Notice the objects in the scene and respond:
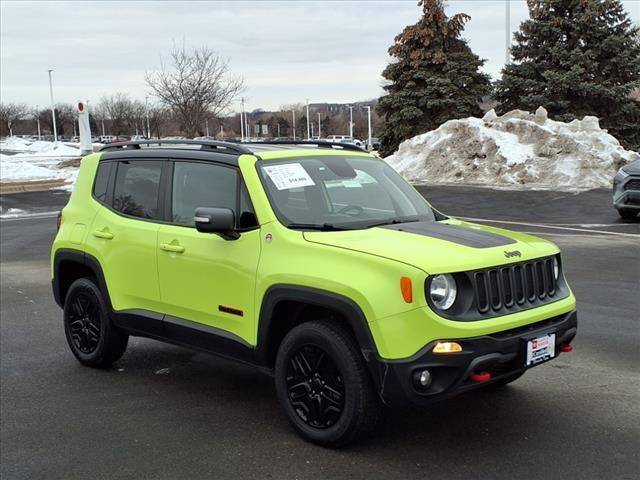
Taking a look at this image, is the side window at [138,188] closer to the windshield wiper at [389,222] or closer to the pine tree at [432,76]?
the windshield wiper at [389,222]

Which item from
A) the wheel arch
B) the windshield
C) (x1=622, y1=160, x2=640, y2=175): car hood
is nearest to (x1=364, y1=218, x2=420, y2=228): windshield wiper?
the windshield

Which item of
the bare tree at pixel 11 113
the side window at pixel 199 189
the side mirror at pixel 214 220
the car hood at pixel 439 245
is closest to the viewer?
the car hood at pixel 439 245

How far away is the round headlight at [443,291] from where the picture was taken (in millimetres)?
3672

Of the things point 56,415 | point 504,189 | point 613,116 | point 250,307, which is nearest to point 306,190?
point 250,307

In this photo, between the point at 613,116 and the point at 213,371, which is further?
the point at 613,116

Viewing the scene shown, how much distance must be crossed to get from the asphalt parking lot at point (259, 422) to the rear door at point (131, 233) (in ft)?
2.51

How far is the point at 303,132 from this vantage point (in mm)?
110188

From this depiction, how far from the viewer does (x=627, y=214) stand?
48.9ft

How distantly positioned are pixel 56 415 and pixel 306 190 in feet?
7.78

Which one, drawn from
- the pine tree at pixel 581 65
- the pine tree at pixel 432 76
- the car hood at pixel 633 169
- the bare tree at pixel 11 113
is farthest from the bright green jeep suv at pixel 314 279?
the bare tree at pixel 11 113

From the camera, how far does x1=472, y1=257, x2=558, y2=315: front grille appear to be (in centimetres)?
379

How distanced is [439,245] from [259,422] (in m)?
1.73

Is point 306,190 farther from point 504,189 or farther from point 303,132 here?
point 303,132

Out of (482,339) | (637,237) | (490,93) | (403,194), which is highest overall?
(490,93)
